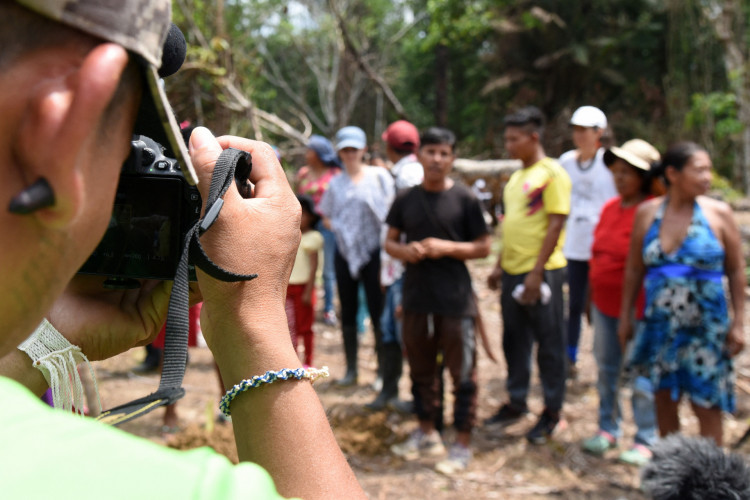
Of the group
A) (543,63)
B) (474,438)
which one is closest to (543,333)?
(474,438)

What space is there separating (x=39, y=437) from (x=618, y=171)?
4305 millimetres

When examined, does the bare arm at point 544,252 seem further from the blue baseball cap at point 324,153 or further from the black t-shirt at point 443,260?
the blue baseball cap at point 324,153

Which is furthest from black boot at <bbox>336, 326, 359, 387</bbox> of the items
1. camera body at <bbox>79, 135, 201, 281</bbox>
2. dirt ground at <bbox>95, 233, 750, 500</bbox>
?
camera body at <bbox>79, 135, 201, 281</bbox>

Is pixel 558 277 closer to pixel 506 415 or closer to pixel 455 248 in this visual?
pixel 455 248

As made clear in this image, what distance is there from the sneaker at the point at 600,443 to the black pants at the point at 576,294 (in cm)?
118

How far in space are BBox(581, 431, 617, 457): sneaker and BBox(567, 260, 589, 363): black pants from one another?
3.86ft

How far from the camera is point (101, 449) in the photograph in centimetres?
60

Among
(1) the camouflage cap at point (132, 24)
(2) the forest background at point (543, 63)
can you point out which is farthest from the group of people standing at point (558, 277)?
(2) the forest background at point (543, 63)

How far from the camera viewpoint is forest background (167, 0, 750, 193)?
14531 millimetres

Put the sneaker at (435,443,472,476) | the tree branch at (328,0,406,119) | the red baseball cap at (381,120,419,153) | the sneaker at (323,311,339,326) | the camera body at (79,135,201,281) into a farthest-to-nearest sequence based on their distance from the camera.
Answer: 1. the tree branch at (328,0,406,119)
2. the sneaker at (323,311,339,326)
3. the red baseball cap at (381,120,419,153)
4. the sneaker at (435,443,472,476)
5. the camera body at (79,135,201,281)

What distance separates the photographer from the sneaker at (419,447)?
170 inches

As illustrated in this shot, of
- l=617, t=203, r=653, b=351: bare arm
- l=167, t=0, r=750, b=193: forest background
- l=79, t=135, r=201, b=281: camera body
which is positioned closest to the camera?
l=79, t=135, r=201, b=281: camera body

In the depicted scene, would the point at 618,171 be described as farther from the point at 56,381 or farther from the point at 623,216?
the point at 56,381

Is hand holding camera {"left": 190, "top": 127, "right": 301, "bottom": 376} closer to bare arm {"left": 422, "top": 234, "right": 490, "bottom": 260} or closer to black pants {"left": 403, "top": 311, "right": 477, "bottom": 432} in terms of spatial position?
bare arm {"left": 422, "top": 234, "right": 490, "bottom": 260}
